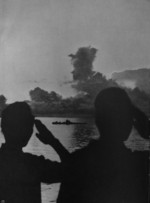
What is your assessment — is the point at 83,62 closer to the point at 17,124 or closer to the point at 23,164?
the point at 17,124

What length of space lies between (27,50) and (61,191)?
72 centimetres

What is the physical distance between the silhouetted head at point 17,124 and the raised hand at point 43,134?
1.5 inches

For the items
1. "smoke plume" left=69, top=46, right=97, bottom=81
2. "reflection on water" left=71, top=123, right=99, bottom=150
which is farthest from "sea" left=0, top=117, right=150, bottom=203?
"smoke plume" left=69, top=46, right=97, bottom=81

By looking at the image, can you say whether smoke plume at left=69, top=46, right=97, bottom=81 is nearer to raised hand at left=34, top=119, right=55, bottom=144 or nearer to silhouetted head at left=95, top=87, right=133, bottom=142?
silhouetted head at left=95, top=87, right=133, bottom=142

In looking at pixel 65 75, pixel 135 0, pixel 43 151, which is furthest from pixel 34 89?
pixel 135 0

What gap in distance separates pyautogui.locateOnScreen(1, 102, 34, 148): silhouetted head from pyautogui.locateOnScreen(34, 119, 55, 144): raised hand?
38 mm

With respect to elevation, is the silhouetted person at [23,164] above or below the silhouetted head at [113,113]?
below

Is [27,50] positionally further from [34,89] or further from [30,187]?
[30,187]

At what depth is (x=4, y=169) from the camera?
1.66 m

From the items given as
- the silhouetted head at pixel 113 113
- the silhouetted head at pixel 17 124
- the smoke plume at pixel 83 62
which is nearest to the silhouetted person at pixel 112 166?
the silhouetted head at pixel 113 113

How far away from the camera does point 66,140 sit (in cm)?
162

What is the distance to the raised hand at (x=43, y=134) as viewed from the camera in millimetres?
1637

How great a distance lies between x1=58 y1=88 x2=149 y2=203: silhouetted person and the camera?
5.41ft

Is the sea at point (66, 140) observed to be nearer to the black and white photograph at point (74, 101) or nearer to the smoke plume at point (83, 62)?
the black and white photograph at point (74, 101)
